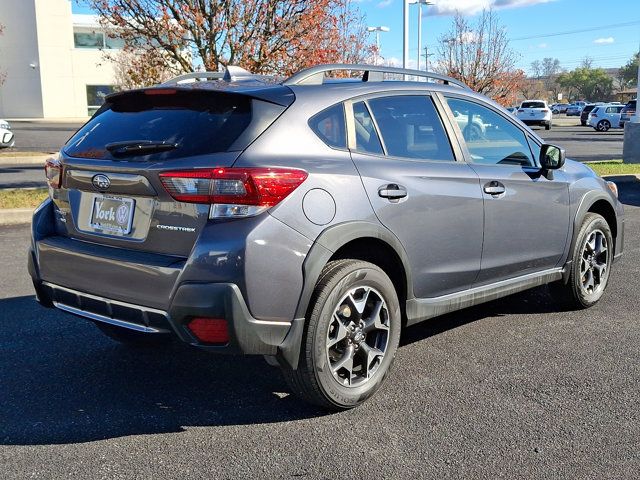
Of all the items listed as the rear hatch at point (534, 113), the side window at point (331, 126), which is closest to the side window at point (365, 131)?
the side window at point (331, 126)

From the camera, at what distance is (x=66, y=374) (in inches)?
165

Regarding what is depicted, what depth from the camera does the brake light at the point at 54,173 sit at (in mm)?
3876

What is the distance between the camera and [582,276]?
544cm

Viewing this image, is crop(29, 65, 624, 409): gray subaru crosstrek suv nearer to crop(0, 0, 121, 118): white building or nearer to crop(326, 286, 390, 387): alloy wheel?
crop(326, 286, 390, 387): alloy wheel

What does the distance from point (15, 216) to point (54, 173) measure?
19.6ft

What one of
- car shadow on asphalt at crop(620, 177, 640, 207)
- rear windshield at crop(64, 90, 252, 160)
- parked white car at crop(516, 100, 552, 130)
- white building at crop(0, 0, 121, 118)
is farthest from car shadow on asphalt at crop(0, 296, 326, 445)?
white building at crop(0, 0, 121, 118)

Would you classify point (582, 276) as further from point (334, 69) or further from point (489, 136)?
point (334, 69)

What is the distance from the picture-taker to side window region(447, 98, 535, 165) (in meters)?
4.61

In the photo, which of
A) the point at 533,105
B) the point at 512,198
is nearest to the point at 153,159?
the point at 512,198

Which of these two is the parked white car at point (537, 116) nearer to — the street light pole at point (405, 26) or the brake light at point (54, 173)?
the street light pole at point (405, 26)

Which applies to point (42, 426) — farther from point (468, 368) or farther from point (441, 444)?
point (468, 368)

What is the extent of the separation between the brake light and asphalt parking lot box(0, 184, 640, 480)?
117 centimetres

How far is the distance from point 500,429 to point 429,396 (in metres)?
0.51

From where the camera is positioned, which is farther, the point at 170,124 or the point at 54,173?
the point at 54,173
